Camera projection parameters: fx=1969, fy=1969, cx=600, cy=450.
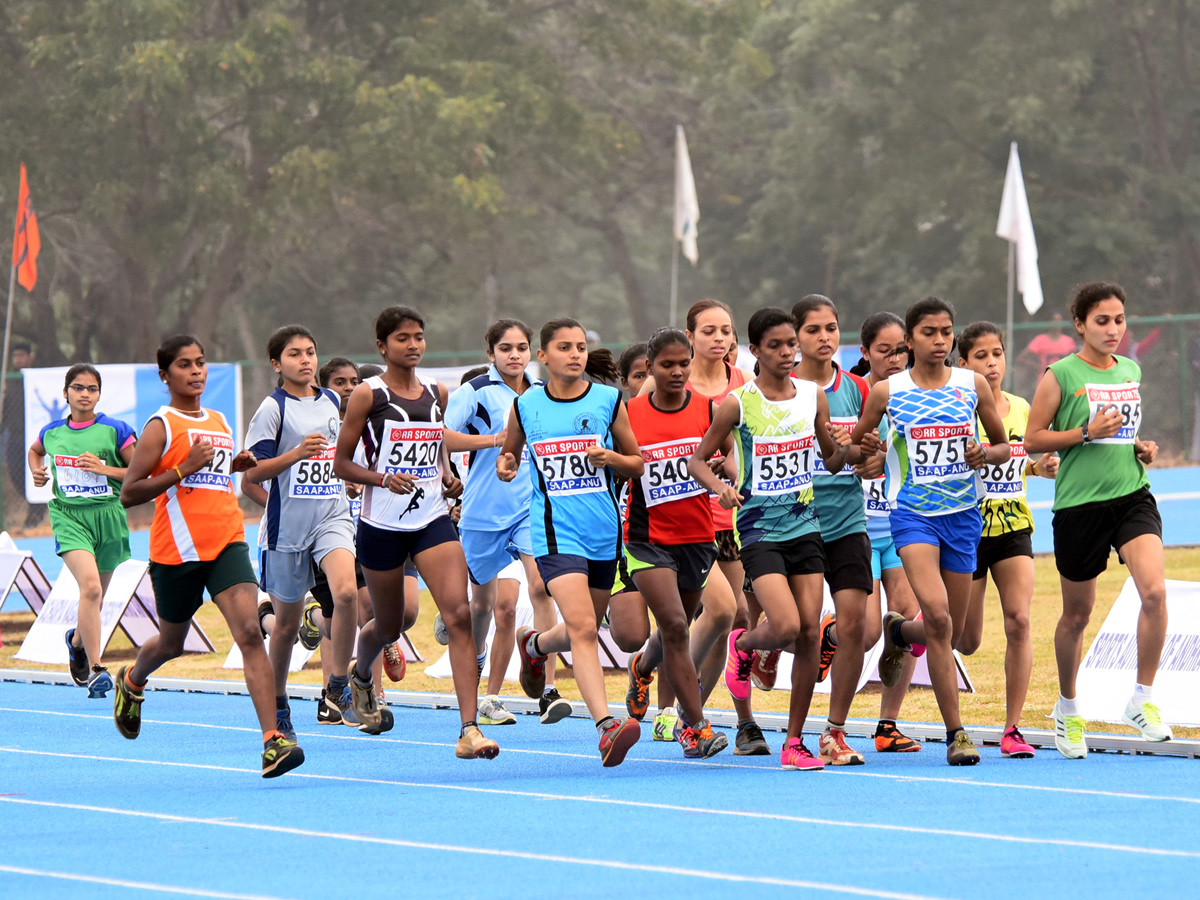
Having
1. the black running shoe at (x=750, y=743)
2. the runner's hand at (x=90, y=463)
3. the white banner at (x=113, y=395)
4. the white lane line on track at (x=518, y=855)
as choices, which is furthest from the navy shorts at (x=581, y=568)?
the white banner at (x=113, y=395)

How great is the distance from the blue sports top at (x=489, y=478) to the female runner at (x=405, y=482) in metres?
1.15

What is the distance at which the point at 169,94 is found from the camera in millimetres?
33375

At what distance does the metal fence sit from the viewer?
28.9 m

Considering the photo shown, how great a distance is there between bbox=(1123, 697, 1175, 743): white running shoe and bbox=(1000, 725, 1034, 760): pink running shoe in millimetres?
495

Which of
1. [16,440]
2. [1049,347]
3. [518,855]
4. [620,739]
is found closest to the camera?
[518,855]

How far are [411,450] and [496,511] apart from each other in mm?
1760

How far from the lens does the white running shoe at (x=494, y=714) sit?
36.6 feet

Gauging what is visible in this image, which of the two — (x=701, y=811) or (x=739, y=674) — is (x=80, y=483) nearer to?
(x=739, y=674)

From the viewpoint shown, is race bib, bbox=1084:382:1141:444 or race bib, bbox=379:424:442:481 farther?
race bib, bbox=379:424:442:481

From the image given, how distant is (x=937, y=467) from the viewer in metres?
8.96

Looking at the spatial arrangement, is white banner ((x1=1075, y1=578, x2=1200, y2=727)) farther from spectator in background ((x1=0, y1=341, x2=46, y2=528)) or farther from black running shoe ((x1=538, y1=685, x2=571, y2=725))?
spectator in background ((x1=0, y1=341, x2=46, y2=528))

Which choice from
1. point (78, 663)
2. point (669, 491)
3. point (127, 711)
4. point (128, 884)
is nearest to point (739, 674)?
point (669, 491)

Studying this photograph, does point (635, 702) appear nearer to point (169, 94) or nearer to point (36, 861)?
point (36, 861)

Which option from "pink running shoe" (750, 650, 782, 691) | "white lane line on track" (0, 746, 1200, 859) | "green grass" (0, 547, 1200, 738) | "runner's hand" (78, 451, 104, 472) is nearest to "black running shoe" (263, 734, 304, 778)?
"white lane line on track" (0, 746, 1200, 859)
